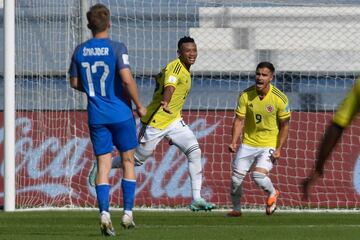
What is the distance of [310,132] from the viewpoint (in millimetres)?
16109

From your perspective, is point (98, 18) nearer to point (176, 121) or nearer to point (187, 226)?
point (187, 226)

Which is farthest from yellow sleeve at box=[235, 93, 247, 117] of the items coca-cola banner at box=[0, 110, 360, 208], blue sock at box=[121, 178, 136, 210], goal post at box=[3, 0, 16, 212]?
blue sock at box=[121, 178, 136, 210]

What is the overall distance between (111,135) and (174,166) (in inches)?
231

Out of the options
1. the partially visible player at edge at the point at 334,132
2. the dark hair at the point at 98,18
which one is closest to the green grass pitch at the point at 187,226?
the dark hair at the point at 98,18

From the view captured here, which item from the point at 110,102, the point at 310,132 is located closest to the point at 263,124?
the point at 310,132

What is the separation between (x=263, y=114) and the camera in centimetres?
1429

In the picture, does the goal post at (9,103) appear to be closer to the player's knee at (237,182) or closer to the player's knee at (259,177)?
the player's knee at (237,182)

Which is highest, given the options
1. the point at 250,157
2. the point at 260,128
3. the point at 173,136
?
the point at 260,128

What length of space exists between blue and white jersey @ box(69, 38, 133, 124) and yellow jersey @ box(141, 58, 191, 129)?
3.79m

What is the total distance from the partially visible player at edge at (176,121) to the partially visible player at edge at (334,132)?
8702 millimetres

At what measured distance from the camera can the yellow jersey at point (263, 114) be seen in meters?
14.2

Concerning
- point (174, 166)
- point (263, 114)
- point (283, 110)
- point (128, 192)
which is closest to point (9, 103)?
point (174, 166)

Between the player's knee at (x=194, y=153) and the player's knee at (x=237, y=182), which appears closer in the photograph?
the player's knee at (x=237, y=182)

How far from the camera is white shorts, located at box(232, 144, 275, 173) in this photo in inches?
558
